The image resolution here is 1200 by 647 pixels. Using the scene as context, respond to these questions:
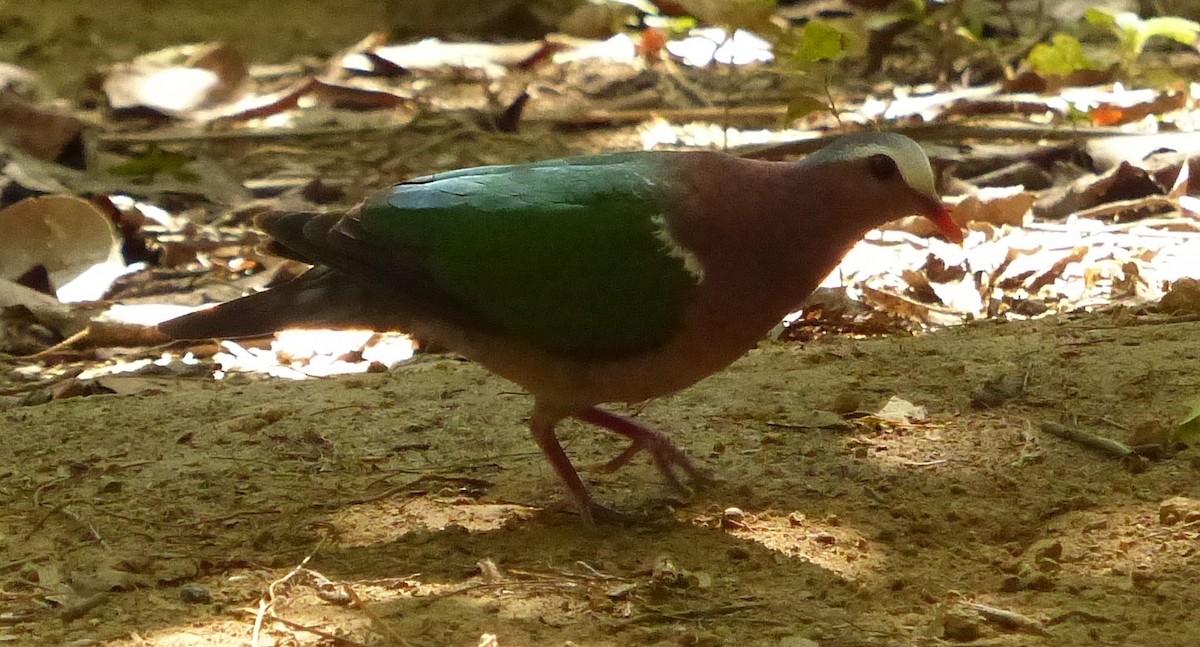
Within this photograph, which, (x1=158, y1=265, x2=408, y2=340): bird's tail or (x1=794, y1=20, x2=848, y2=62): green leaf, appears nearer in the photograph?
(x1=158, y1=265, x2=408, y2=340): bird's tail

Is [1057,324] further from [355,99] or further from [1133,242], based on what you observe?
[355,99]

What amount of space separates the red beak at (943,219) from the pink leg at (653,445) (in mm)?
922

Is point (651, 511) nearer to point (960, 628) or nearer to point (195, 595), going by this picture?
point (960, 628)

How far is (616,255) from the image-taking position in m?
3.61

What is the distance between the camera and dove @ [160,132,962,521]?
357 cm

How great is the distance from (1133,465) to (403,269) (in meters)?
1.97

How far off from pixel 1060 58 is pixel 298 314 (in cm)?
493

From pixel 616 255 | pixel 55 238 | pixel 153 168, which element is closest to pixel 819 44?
pixel 616 255

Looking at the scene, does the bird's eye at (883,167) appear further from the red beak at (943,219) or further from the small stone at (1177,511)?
the small stone at (1177,511)

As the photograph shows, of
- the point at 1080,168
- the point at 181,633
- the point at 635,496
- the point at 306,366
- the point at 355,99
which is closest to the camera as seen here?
the point at 181,633

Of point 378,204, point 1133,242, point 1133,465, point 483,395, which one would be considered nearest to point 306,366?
point 483,395

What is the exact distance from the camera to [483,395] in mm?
4684

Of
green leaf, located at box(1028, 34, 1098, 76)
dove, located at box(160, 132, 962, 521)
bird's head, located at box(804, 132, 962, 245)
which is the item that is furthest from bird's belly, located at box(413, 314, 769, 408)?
green leaf, located at box(1028, 34, 1098, 76)

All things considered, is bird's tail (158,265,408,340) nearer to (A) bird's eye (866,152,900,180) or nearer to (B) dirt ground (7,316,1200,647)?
(B) dirt ground (7,316,1200,647)
